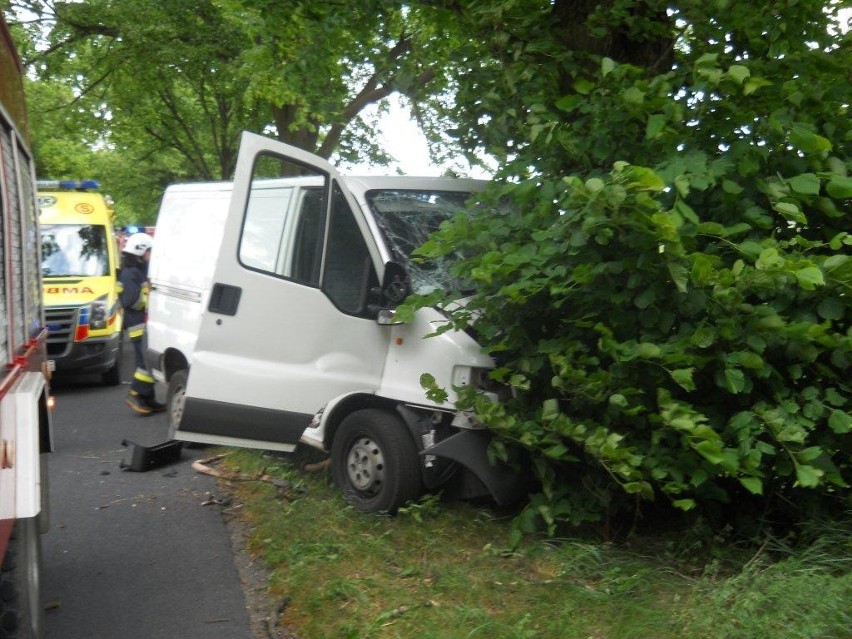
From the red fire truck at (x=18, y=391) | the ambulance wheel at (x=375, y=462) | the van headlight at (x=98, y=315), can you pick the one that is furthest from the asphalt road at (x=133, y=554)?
the van headlight at (x=98, y=315)

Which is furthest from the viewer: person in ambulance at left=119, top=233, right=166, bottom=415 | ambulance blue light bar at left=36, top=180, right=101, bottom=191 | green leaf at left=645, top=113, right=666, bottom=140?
ambulance blue light bar at left=36, top=180, right=101, bottom=191

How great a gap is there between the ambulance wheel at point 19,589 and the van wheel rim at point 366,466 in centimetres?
258

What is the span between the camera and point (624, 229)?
4.64 meters

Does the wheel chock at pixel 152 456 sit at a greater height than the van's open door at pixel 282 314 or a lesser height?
lesser

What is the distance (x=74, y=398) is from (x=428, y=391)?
8139 mm

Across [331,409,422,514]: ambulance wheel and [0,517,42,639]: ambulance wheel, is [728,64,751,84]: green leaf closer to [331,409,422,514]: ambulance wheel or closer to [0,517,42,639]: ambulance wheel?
[331,409,422,514]: ambulance wheel

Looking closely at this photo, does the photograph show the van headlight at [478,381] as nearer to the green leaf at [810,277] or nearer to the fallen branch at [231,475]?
the fallen branch at [231,475]

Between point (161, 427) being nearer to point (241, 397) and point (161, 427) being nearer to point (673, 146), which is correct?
point (241, 397)

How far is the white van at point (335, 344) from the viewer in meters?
6.02

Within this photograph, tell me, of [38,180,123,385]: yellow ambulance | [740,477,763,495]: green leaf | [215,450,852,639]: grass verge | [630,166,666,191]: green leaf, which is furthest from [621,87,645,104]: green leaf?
[38,180,123,385]: yellow ambulance

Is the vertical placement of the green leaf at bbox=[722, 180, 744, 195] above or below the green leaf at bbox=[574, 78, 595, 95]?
below

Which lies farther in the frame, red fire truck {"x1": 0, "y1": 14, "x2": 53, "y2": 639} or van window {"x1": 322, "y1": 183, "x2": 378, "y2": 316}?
van window {"x1": 322, "y1": 183, "x2": 378, "y2": 316}

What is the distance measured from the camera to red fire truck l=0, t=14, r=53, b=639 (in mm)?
3332

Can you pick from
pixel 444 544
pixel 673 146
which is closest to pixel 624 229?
pixel 673 146
